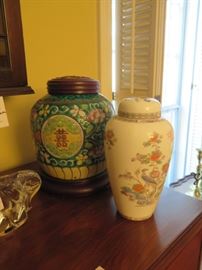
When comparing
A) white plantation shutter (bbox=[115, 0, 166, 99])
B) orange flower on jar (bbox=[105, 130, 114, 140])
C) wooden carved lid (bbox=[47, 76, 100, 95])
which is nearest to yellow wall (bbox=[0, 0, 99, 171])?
wooden carved lid (bbox=[47, 76, 100, 95])

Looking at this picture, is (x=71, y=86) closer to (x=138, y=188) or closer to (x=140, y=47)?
(x=138, y=188)

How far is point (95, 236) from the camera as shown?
466mm

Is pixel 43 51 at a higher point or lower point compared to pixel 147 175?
higher

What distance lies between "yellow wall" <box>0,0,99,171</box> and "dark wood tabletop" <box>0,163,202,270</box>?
0.27m

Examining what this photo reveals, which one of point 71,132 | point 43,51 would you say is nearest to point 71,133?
point 71,132

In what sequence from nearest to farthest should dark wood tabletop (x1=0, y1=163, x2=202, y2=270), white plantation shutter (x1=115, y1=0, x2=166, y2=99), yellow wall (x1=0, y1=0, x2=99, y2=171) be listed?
dark wood tabletop (x1=0, y1=163, x2=202, y2=270) → yellow wall (x1=0, y1=0, x2=99, y2=171) → white plantation shutter (x1=115, y1=0, x2=166, y2=99)

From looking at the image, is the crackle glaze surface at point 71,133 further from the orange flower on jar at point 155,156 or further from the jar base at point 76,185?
the orange flower on jar at point 155,156

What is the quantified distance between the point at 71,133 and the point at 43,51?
0.41 meters

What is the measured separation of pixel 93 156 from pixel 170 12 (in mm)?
1627

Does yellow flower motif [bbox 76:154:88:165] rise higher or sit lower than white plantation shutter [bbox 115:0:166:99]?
lower

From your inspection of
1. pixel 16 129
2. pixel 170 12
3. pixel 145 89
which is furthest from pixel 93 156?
pixel 170 12

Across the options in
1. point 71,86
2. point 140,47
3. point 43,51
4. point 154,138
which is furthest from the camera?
point 140,47

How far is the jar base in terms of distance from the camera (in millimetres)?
601

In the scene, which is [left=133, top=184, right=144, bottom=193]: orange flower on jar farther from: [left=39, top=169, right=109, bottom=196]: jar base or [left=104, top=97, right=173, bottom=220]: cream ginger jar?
[left=39, top=169, right=109, bottom=196]: jar base
